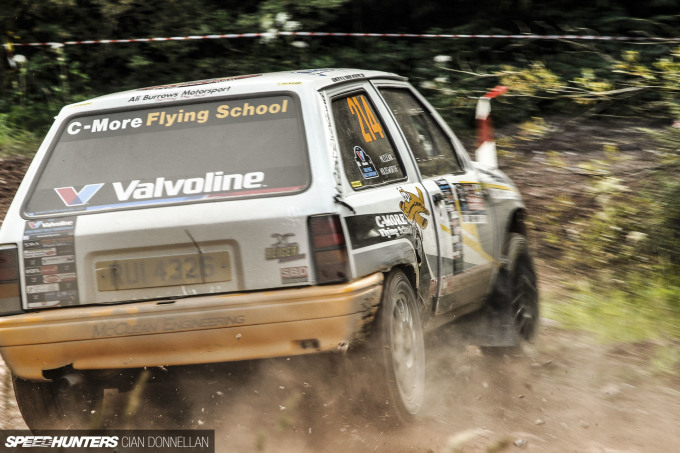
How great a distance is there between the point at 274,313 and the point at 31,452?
57.0 inches

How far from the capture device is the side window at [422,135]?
509 cm

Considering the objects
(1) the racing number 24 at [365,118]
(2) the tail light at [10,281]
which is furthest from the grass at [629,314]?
(2) the tail light at [10,281]

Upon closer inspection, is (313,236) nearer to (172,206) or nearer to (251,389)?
(172,206)

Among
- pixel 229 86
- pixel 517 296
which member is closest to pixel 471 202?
pixel 517 296

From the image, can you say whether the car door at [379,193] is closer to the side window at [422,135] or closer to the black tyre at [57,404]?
the side window at [422,135]

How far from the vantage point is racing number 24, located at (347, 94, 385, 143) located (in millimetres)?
4543

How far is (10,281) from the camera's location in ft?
13.2

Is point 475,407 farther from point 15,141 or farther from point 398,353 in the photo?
point 15,141

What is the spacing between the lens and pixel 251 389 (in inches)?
183

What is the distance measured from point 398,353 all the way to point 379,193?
2.47 ft

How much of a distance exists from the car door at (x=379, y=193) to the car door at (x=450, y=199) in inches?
6.1

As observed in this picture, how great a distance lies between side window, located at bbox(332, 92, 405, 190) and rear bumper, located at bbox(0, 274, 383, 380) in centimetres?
56

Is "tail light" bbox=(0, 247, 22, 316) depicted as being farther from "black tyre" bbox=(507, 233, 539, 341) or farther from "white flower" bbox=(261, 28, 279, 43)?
"white flower" bbox=(261, 28, 279, 43)

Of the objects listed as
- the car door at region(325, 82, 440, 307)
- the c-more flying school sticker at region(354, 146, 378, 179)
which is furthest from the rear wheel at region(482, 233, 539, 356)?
the c-more flying school sticker at region(354, 146, 378, 179)
